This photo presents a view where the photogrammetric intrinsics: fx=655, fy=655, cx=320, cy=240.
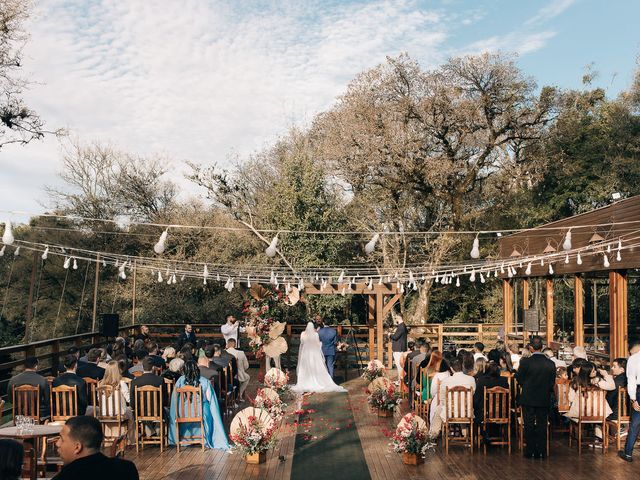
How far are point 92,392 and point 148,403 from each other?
0.74m

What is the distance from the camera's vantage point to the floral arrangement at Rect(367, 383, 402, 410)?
34.2ft

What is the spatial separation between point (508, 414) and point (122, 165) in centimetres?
2264

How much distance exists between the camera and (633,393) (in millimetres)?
7484

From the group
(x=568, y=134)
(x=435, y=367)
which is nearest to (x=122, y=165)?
(x=568, y=134)

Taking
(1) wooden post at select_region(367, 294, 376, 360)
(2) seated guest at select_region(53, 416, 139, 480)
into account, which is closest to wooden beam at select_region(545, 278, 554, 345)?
(1) wooden post at select_region(367, 294, 376, 360)

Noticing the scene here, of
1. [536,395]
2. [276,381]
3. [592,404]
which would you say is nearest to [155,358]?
[276,381]

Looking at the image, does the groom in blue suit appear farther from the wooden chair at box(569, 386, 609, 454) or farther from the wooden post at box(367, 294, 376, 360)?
the wooden chair at box(569, 386, 609, 454)

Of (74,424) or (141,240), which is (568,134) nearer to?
(141,240)

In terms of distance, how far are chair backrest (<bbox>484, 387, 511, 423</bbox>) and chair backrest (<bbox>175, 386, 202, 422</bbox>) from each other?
3.60 m

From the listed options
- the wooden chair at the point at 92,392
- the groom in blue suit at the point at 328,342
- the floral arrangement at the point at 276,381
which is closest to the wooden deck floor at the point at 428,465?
the wooden chair at the point at 92,392

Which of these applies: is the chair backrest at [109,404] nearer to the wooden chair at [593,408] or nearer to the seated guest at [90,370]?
the seated guest at [90,370]

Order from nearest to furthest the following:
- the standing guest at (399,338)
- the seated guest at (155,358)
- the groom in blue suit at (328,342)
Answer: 1. the seated guest at (155,358)
2. the groom in blue suit at (328,342)
3. the standing guest at (399,338)

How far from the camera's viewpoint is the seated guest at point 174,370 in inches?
359

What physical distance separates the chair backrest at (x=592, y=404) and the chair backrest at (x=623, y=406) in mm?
185
